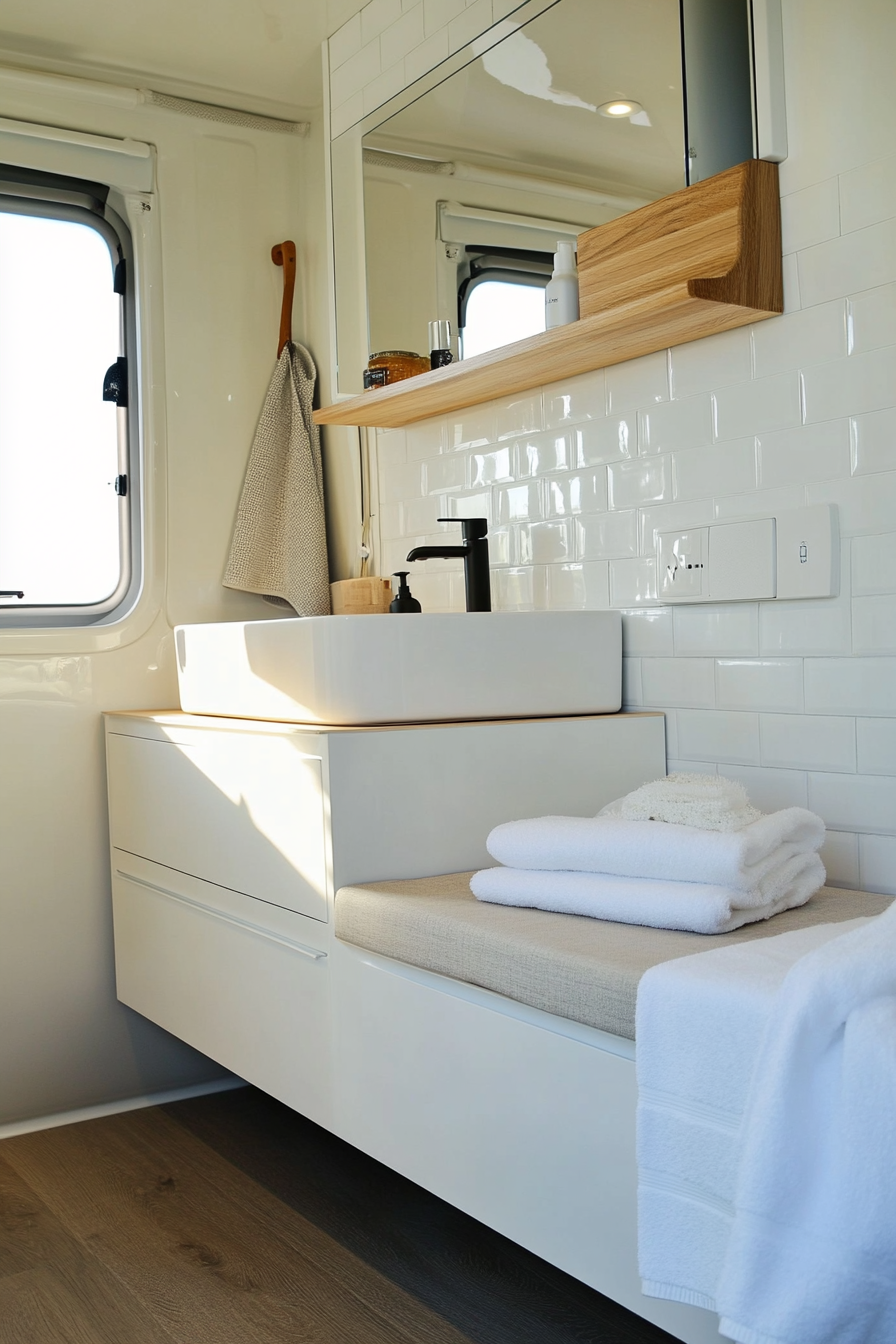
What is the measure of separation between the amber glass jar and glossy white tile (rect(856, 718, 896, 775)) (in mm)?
1180

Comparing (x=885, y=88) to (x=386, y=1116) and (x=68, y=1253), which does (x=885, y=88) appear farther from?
(x=68, y=1253)

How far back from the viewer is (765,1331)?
0.95 metres

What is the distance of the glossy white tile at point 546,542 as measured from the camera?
85.2 inches

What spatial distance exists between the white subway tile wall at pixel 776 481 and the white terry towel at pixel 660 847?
21 centimetres

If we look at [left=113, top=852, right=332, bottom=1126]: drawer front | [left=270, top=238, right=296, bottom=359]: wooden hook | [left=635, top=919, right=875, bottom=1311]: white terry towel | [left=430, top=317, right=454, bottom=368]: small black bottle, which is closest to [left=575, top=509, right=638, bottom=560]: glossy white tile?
[left=430, top=317, right=454, bottom=368]: small black bottle

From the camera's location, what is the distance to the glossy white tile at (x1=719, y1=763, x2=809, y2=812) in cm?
174

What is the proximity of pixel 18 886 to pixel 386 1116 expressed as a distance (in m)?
1.26

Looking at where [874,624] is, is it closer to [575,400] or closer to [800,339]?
[800,339]

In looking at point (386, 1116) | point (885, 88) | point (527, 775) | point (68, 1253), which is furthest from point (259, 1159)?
point (885, 88)

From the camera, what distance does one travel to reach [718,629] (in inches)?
73.3

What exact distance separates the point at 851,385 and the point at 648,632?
0.55m

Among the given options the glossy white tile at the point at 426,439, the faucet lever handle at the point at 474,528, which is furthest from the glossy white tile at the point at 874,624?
the glossy white tile at the point at 426,439

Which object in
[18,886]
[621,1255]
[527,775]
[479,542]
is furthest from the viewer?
[18,886]

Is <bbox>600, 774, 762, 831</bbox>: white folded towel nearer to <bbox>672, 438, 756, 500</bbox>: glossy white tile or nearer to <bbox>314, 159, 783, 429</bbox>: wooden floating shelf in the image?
<bbox>672, 438, 756, 500</bbox>: glossy white tile
